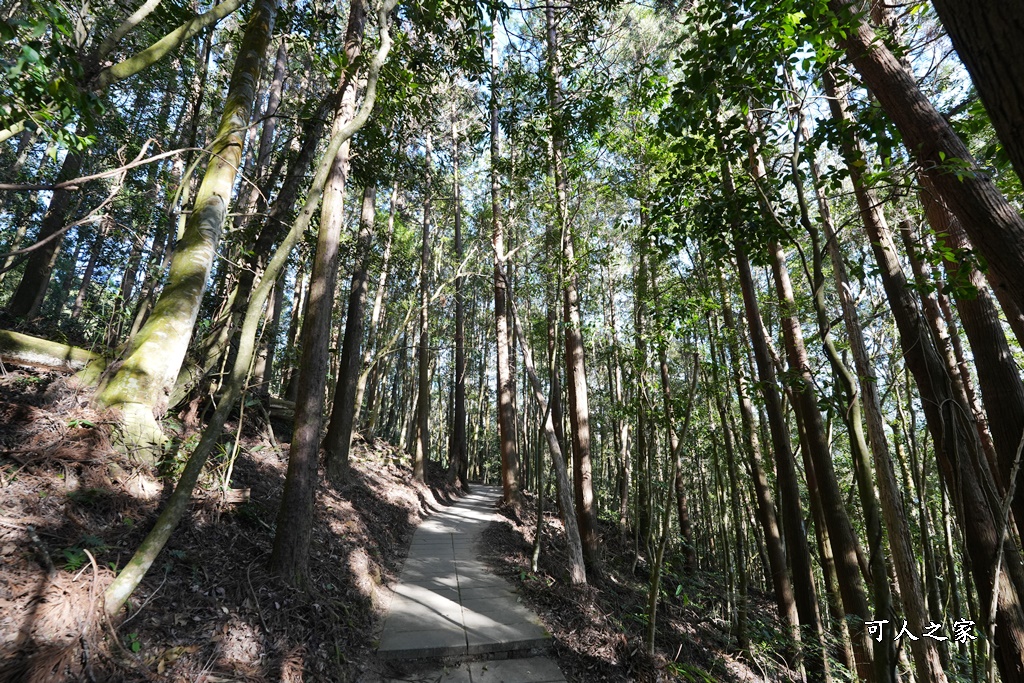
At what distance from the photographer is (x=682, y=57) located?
3455mm

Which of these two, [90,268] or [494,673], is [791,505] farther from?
[90,268]

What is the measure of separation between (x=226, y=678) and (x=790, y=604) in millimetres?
7197

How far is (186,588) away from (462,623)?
2535 mm

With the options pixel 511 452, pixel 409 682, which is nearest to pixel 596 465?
pixel 511 452

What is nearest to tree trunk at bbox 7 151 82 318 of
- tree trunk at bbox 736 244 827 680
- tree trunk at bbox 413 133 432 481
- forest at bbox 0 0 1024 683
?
forest at bbox 0 0 1024 683

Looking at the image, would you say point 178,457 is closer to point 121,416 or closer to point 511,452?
point 121,416

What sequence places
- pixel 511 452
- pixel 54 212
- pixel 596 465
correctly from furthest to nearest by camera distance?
1. pixel 596 465
2. pixel 511 452
3. pixel 54 212

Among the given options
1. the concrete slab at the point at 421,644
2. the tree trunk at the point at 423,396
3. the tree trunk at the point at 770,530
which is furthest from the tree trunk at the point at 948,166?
the tree trunk at the point at 423,396

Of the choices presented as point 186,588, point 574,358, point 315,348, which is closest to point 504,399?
point 574,358

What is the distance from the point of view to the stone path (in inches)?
149

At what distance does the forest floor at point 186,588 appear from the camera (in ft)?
7.45

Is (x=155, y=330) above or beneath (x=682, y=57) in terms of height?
beneath

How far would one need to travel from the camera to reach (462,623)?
4371 millimetres

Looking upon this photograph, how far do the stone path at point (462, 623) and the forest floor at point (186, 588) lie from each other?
207 mm
